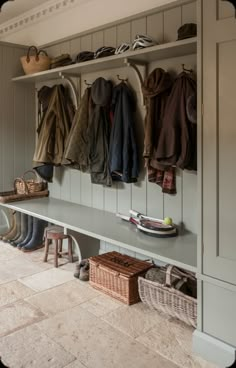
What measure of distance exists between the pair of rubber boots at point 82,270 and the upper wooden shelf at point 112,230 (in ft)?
1.35

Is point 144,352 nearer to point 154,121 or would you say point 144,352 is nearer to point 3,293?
point 3,293

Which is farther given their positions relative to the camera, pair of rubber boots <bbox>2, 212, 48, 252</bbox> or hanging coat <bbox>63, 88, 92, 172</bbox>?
pair of rubber boots <bbox>2, 212, 48, 252</bbox>

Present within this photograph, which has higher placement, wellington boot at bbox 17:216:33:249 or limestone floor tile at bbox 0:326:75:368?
wellington boot at bbox 17:216:33:249

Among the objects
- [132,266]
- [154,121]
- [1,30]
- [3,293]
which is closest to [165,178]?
[154,121]

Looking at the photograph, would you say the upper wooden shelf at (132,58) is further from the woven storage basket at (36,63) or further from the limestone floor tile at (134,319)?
the limestone floor tile at (134,319)

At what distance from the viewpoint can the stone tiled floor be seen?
77.7 inches

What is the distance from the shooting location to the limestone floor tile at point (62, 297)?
2.59 m

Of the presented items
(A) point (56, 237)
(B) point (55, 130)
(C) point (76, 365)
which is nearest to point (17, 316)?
(C) point (76, 365)

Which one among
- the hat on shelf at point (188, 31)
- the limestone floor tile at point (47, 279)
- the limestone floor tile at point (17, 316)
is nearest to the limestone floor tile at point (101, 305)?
the limestone floor tile at point (17, 316)

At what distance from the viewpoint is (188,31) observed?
240cm

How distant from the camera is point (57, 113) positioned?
143 inches

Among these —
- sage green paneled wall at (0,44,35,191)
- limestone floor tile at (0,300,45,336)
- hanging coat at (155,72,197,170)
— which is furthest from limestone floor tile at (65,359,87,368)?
sage green paneled wall at (0,44,35,191)

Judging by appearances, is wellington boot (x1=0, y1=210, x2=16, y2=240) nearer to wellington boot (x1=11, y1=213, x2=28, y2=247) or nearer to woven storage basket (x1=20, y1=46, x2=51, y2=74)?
wellington boot (x1=11, y1=213, x2=28, y2=247)

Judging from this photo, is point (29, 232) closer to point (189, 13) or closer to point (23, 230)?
point (23, 230)
